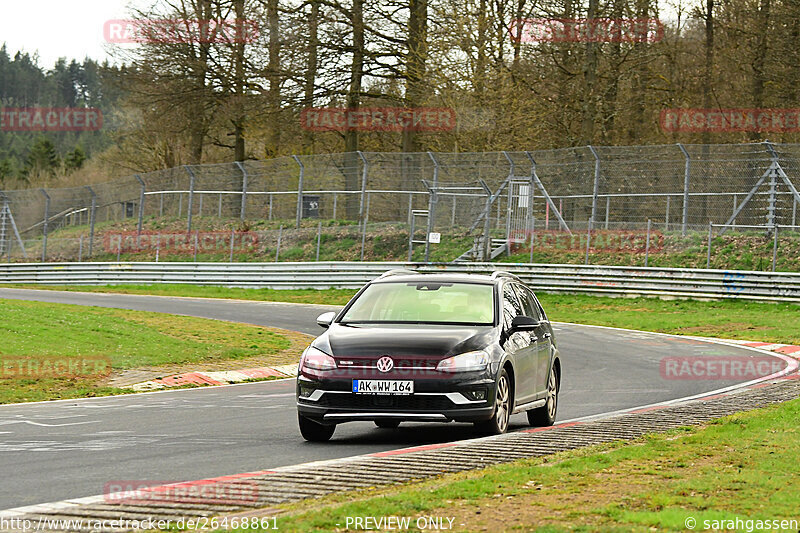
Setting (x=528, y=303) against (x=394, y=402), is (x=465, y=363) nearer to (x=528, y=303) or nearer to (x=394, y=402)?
(x=394, y=402)

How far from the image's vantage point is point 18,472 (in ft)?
27.7

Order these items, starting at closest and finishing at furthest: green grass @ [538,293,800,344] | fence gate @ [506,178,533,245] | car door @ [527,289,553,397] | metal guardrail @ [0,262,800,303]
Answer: car door @ [527,289,553,397]
green grass @ [538,293,800,344]
metal guardrail @ [0,262,800,303]
fence gate @ [506,178,533,245]

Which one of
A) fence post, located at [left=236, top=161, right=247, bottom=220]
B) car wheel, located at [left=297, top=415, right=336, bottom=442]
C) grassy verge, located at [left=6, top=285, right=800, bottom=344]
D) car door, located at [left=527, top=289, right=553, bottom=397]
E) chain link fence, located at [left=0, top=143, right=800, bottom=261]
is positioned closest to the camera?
car wheel, located at [left=297, top=415, right=336, bottom=442]

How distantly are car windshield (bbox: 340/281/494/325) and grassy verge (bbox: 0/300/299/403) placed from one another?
5.29 m

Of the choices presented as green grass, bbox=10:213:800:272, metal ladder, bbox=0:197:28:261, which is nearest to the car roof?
green grass, bbox=10:213:800:272

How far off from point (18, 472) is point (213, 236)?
3503 cm

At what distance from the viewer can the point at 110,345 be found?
1902cm

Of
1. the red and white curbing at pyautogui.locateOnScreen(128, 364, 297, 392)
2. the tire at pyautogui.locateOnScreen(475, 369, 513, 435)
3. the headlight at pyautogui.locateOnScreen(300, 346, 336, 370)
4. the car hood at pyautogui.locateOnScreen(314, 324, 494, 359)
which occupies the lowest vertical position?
the red and white curbing at pyautogui.locateOnScreen(128, 364, 297, 392)

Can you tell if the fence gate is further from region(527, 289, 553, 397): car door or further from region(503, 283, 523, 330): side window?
region(503, 283, 523, 330): side window

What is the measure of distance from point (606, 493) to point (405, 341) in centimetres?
Result: 352

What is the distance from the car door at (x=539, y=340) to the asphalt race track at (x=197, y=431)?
2.19ft

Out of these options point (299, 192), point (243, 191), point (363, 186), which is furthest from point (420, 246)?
point (243, 191)

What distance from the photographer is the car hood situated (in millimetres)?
10141

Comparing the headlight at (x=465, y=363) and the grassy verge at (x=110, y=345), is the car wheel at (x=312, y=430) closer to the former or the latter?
the headlight at (x=465, y=363)
